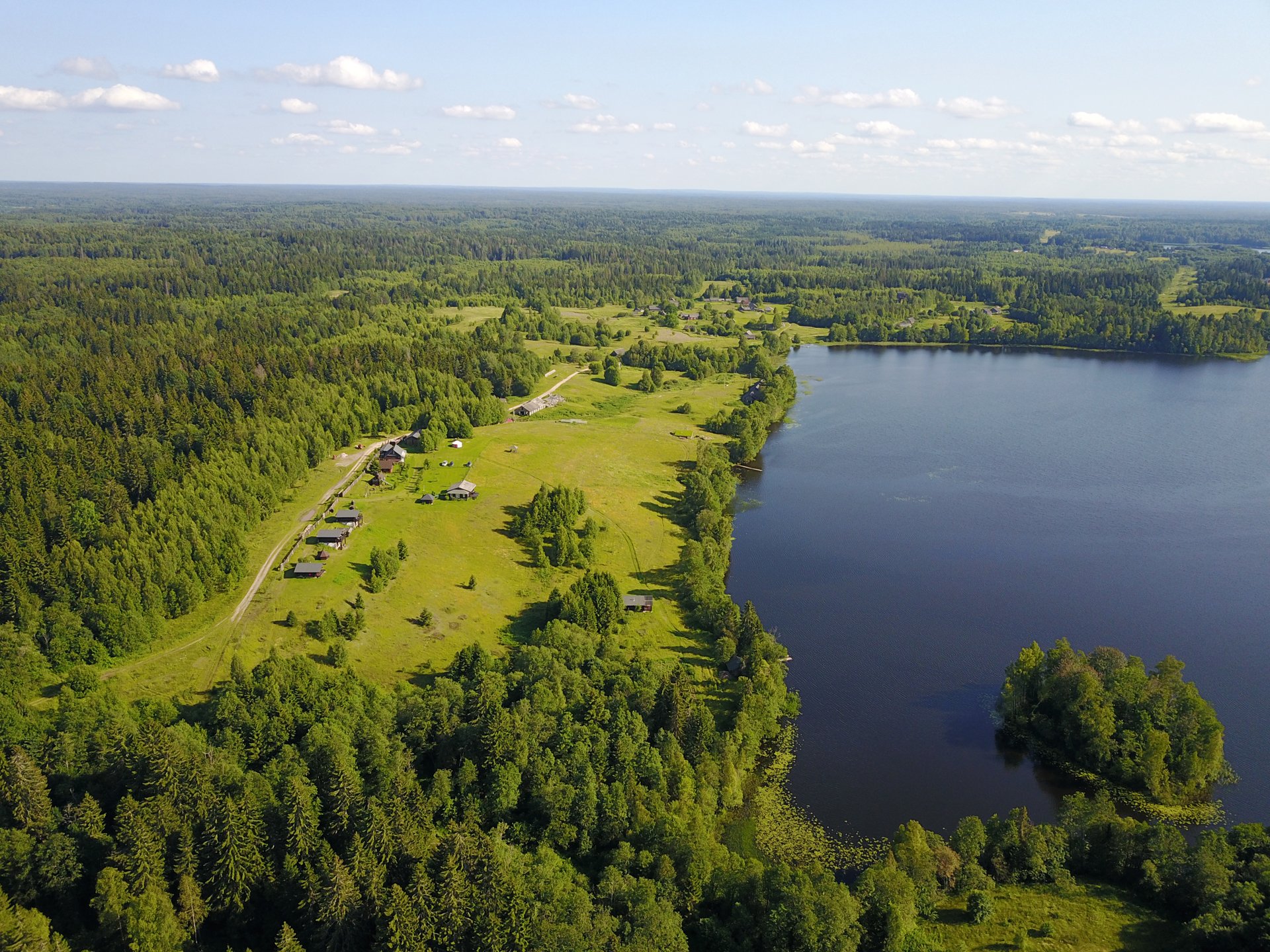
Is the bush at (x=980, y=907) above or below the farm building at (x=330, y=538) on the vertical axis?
below

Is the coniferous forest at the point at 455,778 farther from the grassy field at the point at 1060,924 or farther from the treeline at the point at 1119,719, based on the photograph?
the grassy field at the point at 1060,924

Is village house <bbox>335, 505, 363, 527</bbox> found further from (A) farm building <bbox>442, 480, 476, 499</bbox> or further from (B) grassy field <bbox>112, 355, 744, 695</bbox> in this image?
(A) farm building <bbox>442, 480, 476, 499</bbox>

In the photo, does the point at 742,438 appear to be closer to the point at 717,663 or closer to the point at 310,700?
the point at 717,663

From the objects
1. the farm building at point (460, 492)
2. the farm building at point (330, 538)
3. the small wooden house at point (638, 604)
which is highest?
the farm building at point (460, 492)

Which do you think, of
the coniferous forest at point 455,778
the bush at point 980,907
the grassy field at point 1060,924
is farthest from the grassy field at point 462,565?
the grassy field at point 1060,924

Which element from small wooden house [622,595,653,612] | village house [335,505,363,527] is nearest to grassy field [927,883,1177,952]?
small wooden house [622,595,653,612]

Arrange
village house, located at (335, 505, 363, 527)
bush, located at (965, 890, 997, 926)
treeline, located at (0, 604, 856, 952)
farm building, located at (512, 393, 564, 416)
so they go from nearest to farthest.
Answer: treeline, located at (0, 604, 856, 952)
bush, located at (965, 890, 997, 926)
village house, located at (335, 505, 363, 527)
farm building, located at (512, 393, 564, 416)
